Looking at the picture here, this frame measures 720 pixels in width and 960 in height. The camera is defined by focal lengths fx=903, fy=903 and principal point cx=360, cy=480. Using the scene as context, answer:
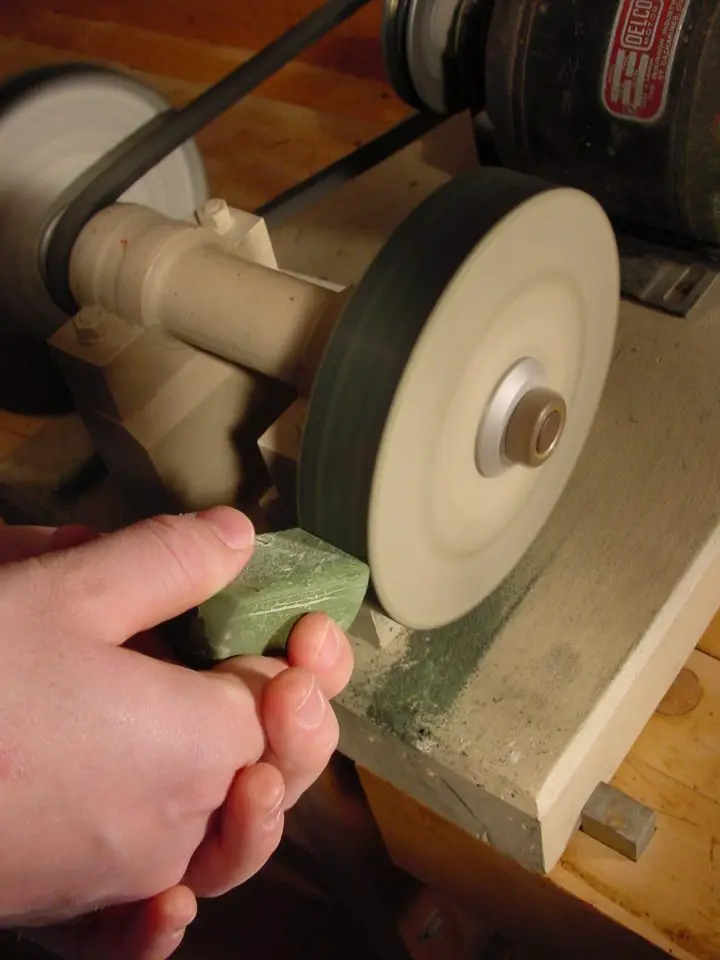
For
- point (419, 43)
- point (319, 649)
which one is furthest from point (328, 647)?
point (419, 43)

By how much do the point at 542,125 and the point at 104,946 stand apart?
3.03ft

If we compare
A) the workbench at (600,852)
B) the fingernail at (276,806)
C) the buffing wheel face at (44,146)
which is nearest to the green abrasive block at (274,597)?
the fingernail at (276,806)

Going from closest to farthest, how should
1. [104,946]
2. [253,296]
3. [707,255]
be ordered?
[104,946]
[253,296]
[707,255]

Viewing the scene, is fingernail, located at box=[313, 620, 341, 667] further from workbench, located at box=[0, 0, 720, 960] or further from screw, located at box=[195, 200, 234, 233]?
screw, located at box=[195, 200, 234, 233]

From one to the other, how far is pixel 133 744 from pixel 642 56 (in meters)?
0.82

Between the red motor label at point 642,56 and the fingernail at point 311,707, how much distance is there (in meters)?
0.70

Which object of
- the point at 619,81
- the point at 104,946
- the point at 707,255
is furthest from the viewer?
the point at 707,255

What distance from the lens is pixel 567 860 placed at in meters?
0.84

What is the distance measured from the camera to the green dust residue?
80 centimetres

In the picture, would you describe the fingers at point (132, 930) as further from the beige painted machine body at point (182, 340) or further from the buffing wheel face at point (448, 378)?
the beige painted machine body at point (182, 340)

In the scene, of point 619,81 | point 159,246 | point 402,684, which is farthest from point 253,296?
point 619,81

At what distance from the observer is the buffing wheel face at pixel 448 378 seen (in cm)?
63

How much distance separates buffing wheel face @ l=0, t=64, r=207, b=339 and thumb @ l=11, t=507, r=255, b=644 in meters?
0.55

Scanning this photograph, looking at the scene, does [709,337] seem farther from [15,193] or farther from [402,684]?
[15,193]
